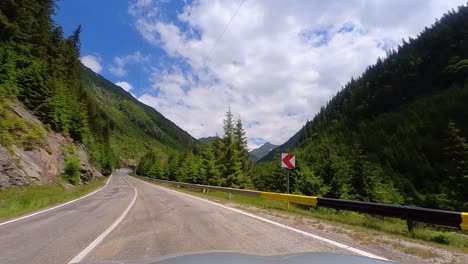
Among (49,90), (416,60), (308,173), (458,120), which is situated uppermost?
(416,60)

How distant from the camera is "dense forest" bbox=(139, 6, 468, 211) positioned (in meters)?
33.5

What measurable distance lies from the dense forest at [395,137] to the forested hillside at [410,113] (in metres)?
0.32

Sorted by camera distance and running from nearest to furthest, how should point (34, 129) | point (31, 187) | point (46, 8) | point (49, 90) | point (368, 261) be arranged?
1. point (368, 261)
2. point (31, 187)
3. point (34, 129)
4. point (49, 90)
5. point (46, 8)

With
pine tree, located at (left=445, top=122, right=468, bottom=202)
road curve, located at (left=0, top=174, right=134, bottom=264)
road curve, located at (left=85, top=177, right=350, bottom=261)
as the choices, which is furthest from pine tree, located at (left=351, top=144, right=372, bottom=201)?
road curve, located at (left=0, top=174, right=134, bottom=264)

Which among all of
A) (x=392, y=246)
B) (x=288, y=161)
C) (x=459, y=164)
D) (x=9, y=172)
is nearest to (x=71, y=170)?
(x=9, y=172)

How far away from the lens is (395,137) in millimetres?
125000

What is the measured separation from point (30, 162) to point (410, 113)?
472 ft

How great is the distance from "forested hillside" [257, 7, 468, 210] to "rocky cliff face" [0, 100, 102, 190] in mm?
38267

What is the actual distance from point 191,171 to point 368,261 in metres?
49.7

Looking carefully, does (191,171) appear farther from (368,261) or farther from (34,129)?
(368,261)

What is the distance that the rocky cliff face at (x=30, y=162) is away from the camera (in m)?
20.5

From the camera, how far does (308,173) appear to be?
102 feet

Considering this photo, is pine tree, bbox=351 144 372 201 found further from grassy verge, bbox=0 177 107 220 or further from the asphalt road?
the asphalt road

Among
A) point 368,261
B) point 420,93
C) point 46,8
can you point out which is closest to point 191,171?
point 46,8
